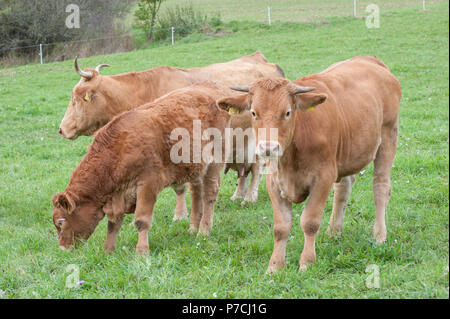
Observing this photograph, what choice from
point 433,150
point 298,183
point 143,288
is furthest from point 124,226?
point 433,150

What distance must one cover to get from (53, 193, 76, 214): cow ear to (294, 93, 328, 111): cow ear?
2811 mm

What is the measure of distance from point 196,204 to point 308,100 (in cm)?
263

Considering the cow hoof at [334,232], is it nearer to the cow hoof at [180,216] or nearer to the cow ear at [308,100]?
the cow ear at [308,100]

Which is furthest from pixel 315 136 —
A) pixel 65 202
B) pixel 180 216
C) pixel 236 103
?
pixel 180 216

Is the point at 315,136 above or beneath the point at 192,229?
above

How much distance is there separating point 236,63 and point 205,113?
10.8 feet

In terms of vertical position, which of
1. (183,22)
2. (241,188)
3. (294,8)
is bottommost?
(241,188)

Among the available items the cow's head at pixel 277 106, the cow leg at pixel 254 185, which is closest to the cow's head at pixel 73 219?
the cow's head at pixel 277 106

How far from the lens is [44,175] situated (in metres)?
9.61

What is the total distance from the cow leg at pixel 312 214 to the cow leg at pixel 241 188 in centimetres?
333

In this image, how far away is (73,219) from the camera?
5.98 meters

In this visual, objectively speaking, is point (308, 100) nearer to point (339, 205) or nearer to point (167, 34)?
point (339, 205)

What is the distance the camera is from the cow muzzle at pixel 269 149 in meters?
4.34

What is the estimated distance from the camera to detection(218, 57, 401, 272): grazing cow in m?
4.70
